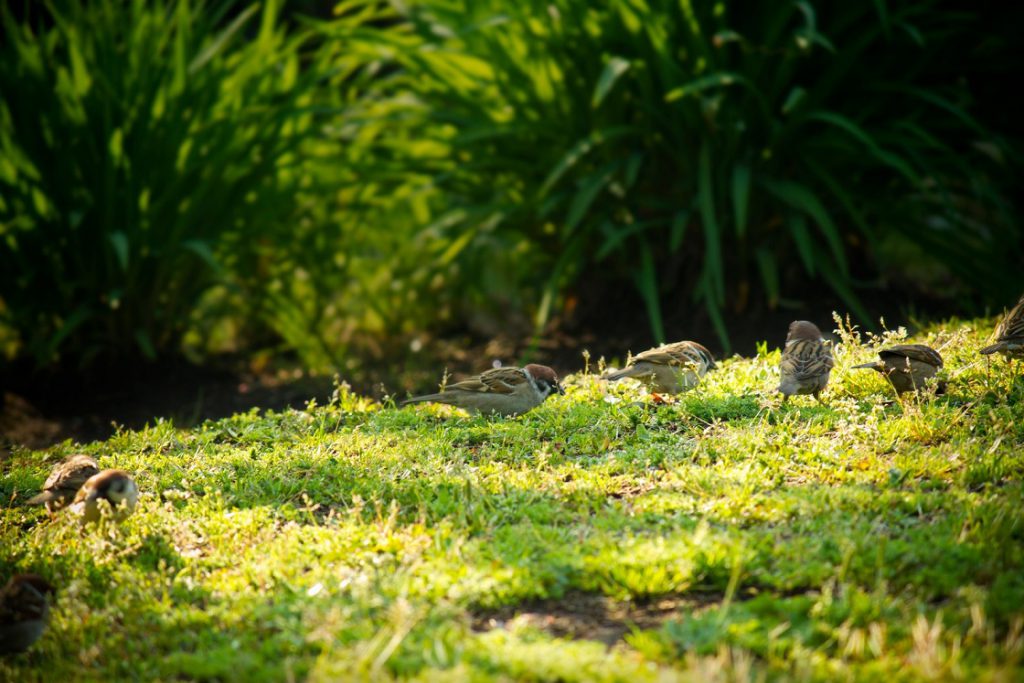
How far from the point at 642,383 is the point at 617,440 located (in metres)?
0.97

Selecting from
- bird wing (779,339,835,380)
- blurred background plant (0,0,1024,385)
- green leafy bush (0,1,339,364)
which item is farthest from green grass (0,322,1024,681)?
green leafy bush (0,1,339,364)

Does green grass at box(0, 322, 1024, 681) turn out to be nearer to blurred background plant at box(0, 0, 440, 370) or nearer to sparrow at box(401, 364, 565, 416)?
sparrow at box(401, 364, 565, 416)

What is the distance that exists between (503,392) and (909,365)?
2.20 metres

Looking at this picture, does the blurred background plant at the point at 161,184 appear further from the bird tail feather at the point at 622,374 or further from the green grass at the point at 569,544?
the bird tail feather at the point at 622,374

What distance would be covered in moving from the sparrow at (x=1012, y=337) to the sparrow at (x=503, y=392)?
7.96 feet

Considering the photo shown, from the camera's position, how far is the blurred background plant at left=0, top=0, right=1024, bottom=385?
752 centimetres

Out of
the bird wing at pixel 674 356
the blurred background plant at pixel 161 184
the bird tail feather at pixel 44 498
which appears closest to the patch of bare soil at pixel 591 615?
the bird wing at pixel 674 356

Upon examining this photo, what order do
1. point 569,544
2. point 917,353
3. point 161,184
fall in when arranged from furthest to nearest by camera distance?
point 161,184 < point 917,353 < point 569,544

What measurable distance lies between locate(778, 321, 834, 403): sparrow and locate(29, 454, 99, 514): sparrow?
139 inches

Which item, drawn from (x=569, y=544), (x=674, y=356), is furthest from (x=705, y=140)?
(x=569, y=544)

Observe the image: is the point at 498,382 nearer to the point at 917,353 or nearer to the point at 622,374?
the point at 622,374

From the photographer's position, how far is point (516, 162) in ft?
26.6

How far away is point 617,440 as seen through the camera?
16.9 ft

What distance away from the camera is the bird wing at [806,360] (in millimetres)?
5094
